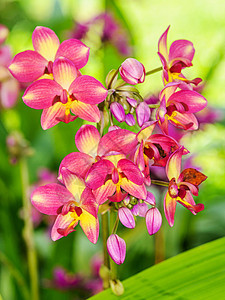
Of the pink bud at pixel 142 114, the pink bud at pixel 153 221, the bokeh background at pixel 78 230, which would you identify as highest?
the pink bud at pixel 142 114

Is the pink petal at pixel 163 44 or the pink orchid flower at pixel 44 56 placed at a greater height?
the pink orchid flower at pixel 44 56

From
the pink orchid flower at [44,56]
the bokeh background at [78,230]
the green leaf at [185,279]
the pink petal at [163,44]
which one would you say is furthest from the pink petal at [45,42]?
the bokeh background at [78,230]

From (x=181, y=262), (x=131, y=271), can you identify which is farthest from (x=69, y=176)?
(x=131, y=271)

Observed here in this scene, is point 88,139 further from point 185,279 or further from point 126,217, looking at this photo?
point 185,279

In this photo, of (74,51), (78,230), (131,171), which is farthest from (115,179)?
(78,230)

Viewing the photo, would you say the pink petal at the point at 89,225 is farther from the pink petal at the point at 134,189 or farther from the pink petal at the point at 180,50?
the pink petal at the point at 180,50

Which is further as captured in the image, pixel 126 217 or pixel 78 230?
pixel 78 230
